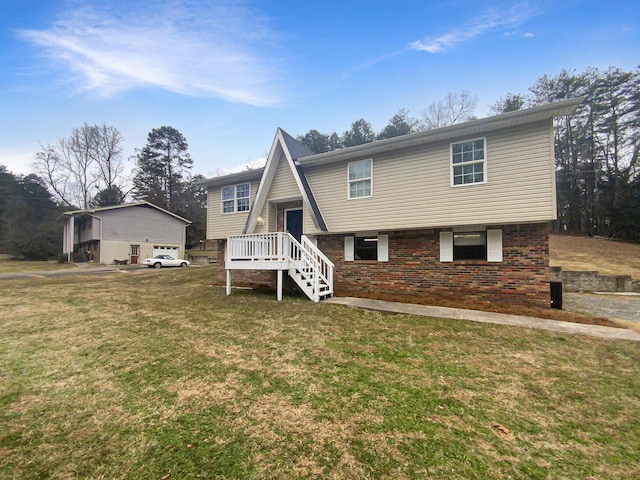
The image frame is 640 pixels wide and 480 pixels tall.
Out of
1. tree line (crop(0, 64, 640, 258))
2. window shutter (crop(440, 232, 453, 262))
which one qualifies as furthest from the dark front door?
tree line (crop(0, 64, 640, 258))

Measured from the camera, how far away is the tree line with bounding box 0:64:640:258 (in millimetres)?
23422

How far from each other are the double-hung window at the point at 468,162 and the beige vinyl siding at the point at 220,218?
769cm

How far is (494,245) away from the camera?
8.19 meters

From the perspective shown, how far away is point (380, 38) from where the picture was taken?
11695 millimetres

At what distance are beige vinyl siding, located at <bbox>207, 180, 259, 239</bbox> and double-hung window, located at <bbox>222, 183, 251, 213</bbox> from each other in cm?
22

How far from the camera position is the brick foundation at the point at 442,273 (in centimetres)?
778

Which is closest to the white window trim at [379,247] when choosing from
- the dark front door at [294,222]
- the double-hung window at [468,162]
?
the dark front door at [294,222]

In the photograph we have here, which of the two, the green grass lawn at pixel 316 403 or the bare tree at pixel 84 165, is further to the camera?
the bare tree at pixel 84 165

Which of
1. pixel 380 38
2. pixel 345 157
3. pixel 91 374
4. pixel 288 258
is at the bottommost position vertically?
pixel 91 374

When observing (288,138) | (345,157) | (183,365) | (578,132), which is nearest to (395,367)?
(183,365)

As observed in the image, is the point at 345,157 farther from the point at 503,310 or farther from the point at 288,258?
the point at 503,310

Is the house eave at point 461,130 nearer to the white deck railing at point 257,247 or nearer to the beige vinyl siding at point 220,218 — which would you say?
the white deck railing at point 257,247

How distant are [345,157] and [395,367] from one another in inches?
305

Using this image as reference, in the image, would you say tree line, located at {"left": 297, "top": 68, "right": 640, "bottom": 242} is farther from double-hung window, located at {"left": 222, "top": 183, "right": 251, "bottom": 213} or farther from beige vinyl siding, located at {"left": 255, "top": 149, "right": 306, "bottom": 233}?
double-hung window, located at {"left": 222, "top": 183, "right": 251, "bottom": 213}
